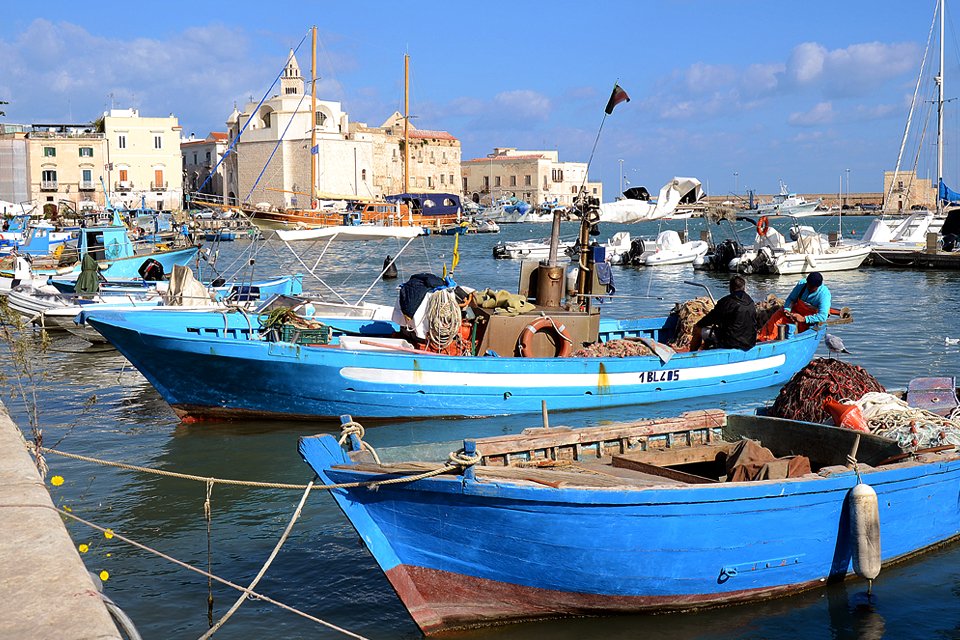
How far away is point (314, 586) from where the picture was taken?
7.95 meters

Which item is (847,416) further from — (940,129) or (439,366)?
(940,129)

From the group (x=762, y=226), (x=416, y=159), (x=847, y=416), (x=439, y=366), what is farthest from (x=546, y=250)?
(x=416, y=159)

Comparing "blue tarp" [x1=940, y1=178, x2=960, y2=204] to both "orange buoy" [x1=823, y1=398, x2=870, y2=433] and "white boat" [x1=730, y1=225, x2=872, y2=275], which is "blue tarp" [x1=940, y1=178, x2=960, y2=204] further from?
"orange buoy" [x1=823, y1=398, x2=870, y2=433]

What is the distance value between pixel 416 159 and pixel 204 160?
966 inches

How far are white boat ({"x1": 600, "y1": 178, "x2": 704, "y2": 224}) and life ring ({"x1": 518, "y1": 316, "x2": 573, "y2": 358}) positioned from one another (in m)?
3.12

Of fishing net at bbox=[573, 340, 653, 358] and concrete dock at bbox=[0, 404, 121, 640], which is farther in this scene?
fishing net at bbox=[573, 340, 653, 358]

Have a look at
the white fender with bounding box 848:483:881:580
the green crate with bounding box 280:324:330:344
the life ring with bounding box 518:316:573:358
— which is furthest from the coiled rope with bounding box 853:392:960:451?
the green crate with bounding box 280:324:330:344

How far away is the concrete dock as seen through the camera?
396cm

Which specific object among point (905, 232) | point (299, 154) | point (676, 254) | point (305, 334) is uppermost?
point (299, 154)

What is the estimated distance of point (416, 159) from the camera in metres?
118

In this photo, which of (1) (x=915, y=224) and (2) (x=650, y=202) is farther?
(1) (x=915, y=224)

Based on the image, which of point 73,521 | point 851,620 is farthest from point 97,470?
point 851,620

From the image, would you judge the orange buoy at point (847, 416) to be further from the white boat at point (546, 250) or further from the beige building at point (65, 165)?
the beige building at point (65, 165)

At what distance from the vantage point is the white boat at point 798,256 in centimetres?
4000
